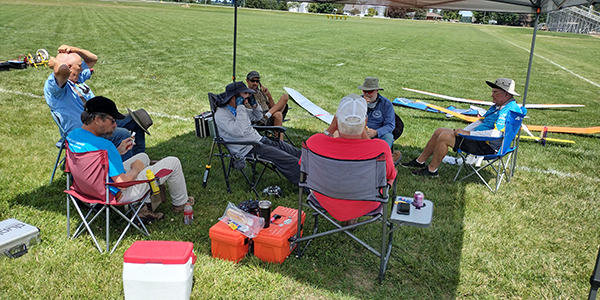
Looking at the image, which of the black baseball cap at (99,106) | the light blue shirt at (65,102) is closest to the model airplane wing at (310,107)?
the light blue shirt at (65,102)

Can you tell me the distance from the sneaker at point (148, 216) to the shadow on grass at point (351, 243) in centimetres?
8

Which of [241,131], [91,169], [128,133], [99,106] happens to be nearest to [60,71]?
[128,133]

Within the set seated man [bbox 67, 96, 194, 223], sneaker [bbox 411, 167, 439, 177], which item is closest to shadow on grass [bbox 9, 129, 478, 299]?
sneaker [bbox 411, 167, 439, 177]

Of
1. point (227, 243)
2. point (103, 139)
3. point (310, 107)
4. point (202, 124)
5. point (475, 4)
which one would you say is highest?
point (475, 4)

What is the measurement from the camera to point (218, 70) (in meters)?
12.4

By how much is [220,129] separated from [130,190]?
1.44 meters

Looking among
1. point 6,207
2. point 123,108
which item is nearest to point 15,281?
point 6,207

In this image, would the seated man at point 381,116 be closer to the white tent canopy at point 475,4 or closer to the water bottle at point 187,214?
the white tent canopy at point 475,4

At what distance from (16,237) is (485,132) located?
502 centimetres

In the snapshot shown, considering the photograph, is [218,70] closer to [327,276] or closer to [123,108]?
[123,108]

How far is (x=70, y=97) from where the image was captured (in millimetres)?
4484

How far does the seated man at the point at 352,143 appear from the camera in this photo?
2998 millimetres

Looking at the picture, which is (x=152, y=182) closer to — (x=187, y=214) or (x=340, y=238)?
(x=187, y=214)

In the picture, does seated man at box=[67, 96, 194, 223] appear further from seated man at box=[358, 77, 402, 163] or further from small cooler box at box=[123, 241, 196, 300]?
seated man at box=[358, 77, 402, 163]
